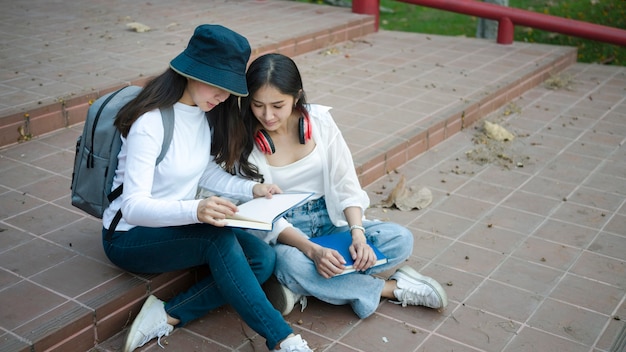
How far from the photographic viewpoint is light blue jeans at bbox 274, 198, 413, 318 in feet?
10.8

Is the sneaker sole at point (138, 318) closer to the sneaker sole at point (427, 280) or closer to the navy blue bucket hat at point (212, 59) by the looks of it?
the navy blue bucket hat at point (212, 59)

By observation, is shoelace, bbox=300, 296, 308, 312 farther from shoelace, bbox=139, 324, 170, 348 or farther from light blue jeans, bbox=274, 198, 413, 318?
shoelace, bbox=139, 324, 170, 348

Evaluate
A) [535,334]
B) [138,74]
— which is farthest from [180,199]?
[138,74]

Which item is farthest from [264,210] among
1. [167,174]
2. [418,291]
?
[418,291]

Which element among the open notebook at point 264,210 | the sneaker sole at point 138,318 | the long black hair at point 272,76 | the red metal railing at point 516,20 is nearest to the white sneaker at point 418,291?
the open notebook at point 264,210

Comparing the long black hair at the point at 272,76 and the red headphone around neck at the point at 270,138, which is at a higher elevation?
the long black hair at the point at 272,76

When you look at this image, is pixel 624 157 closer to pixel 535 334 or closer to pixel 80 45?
pixel 535 334

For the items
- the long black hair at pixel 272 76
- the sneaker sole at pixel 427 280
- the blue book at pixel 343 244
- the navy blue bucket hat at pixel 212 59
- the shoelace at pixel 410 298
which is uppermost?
the navy blue bucket hat at pixel 212 59

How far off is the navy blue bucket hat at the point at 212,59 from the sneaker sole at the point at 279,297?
0.93m

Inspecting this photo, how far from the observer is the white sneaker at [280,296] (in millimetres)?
3271

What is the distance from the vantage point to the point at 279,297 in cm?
330

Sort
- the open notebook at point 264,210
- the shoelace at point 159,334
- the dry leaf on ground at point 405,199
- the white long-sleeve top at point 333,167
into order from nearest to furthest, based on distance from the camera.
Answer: the open notebook at point 264,210
the shoelace at point 159,334
the white long-sleeve top at point 333,167
the dry leaf on ground at point 405,199

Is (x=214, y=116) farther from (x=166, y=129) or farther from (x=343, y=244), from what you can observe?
(x=343, y=244)

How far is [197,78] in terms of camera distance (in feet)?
9.29
